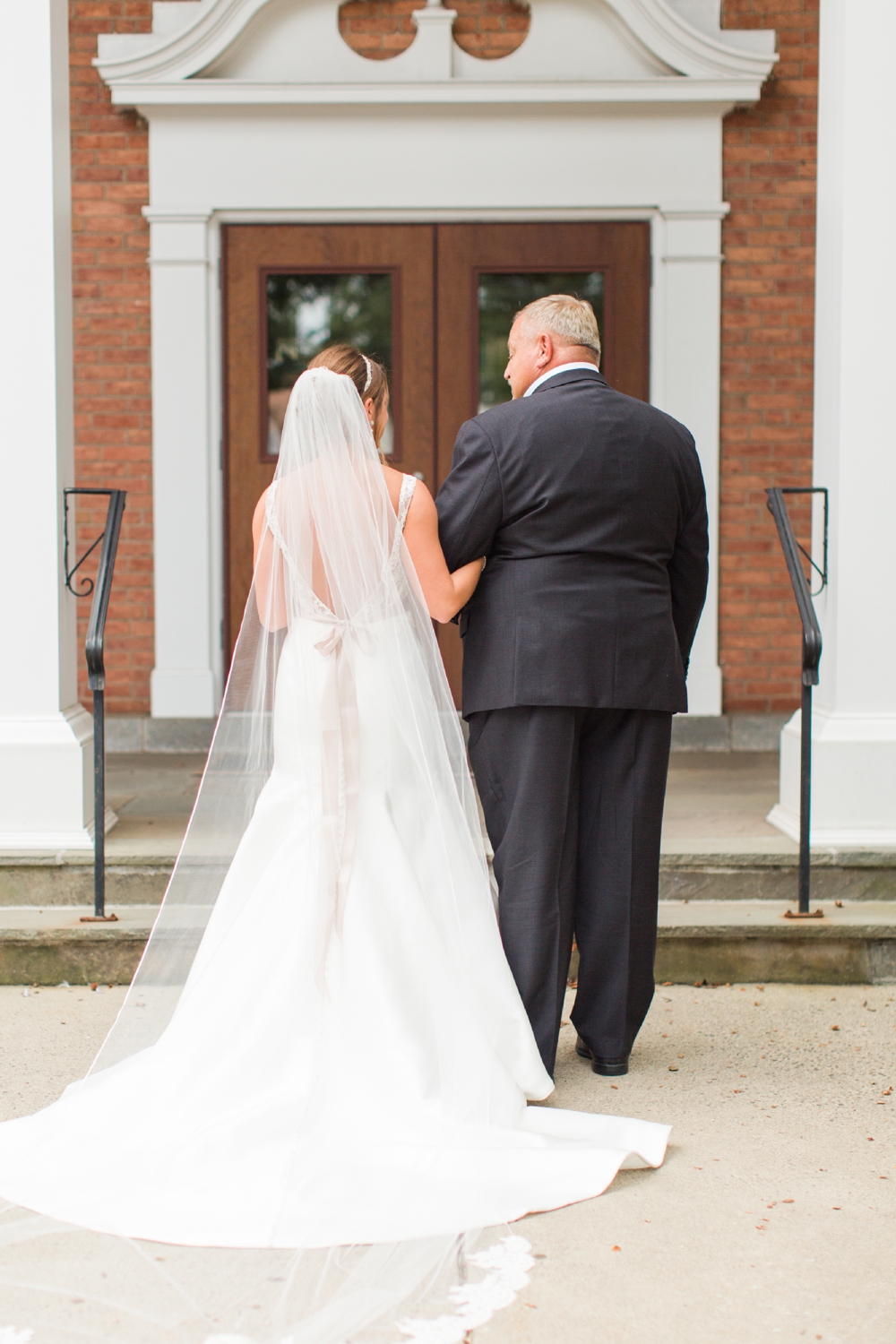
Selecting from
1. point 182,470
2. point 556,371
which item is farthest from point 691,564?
point 182,470

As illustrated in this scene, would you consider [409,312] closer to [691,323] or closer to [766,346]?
[691,323]

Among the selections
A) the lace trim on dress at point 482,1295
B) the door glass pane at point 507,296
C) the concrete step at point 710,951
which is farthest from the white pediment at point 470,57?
the lace trim on dress at point 482,1295

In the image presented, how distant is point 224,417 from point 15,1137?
13.7 ft

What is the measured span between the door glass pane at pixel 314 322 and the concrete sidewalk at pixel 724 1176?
3.35 metres

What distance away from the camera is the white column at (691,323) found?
5.96m

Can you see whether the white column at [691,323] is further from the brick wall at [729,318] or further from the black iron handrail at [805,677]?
the black iron handrail at [805,677]

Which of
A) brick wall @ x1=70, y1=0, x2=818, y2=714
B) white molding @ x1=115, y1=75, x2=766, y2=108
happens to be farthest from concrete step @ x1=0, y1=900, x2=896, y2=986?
white molding @ x1=115, y1=75, x2=766, y2=108

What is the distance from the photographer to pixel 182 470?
6.05 meters

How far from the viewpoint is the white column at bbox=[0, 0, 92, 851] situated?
163 inches

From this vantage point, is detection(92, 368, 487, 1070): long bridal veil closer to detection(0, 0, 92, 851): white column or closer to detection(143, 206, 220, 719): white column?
detection(0, 0, 92, 851): white column

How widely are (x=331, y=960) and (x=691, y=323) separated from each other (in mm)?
4251

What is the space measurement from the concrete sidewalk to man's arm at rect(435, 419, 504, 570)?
115cm

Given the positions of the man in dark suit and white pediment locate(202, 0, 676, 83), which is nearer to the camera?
the man in dark suit

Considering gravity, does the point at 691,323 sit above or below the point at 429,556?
above
